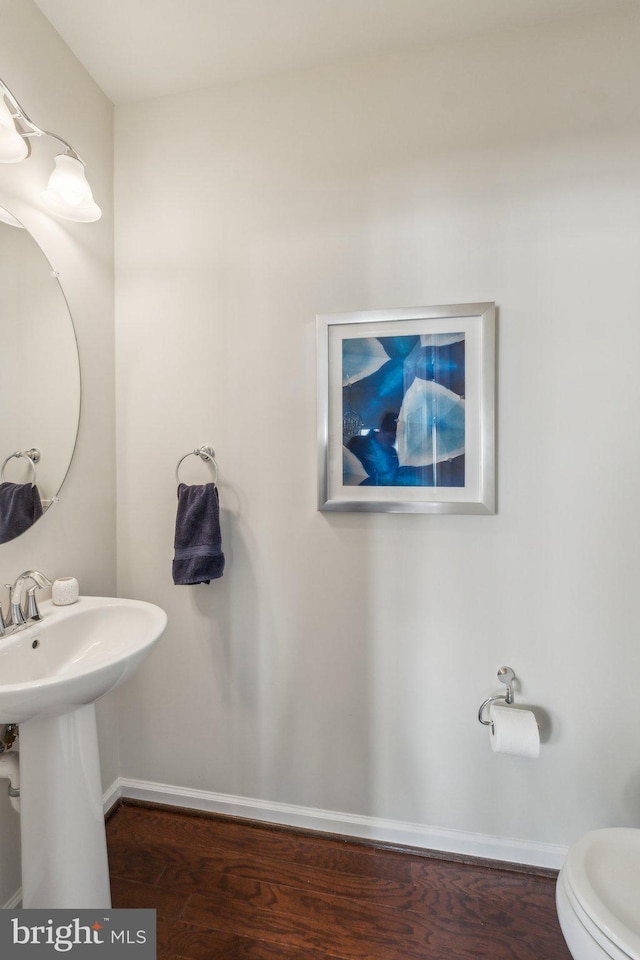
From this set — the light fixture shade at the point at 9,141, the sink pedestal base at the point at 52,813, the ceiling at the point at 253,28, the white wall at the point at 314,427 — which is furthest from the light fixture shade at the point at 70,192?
the sink pedestal base at the point at 52,813

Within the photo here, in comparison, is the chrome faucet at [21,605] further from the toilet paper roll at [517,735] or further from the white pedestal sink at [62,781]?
the toilet paper roll at [517,735]

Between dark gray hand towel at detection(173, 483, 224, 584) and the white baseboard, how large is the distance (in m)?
0.85

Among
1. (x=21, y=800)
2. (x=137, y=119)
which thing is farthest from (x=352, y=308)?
(x=21, y=800)

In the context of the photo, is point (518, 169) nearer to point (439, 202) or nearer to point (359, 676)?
point (439, 202)

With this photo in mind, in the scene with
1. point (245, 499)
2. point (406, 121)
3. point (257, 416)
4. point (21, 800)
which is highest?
point (406, 121)

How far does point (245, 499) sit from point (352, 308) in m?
0.74

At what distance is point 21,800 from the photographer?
1060mm

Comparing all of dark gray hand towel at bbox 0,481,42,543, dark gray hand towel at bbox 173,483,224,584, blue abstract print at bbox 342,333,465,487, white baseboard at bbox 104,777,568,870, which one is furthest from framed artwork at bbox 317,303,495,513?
white baseboard at bbox 104,777,568,870

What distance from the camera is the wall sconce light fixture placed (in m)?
1.05

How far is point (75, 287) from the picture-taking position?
143 centimetres

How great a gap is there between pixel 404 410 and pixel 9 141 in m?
1.23

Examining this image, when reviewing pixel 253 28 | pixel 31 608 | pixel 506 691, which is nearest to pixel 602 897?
pixel 506 691

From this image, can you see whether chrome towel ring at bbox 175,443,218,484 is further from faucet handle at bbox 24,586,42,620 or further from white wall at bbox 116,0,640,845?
faucet handle at bbox 24,586,42,620

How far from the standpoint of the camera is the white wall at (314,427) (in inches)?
51.7
